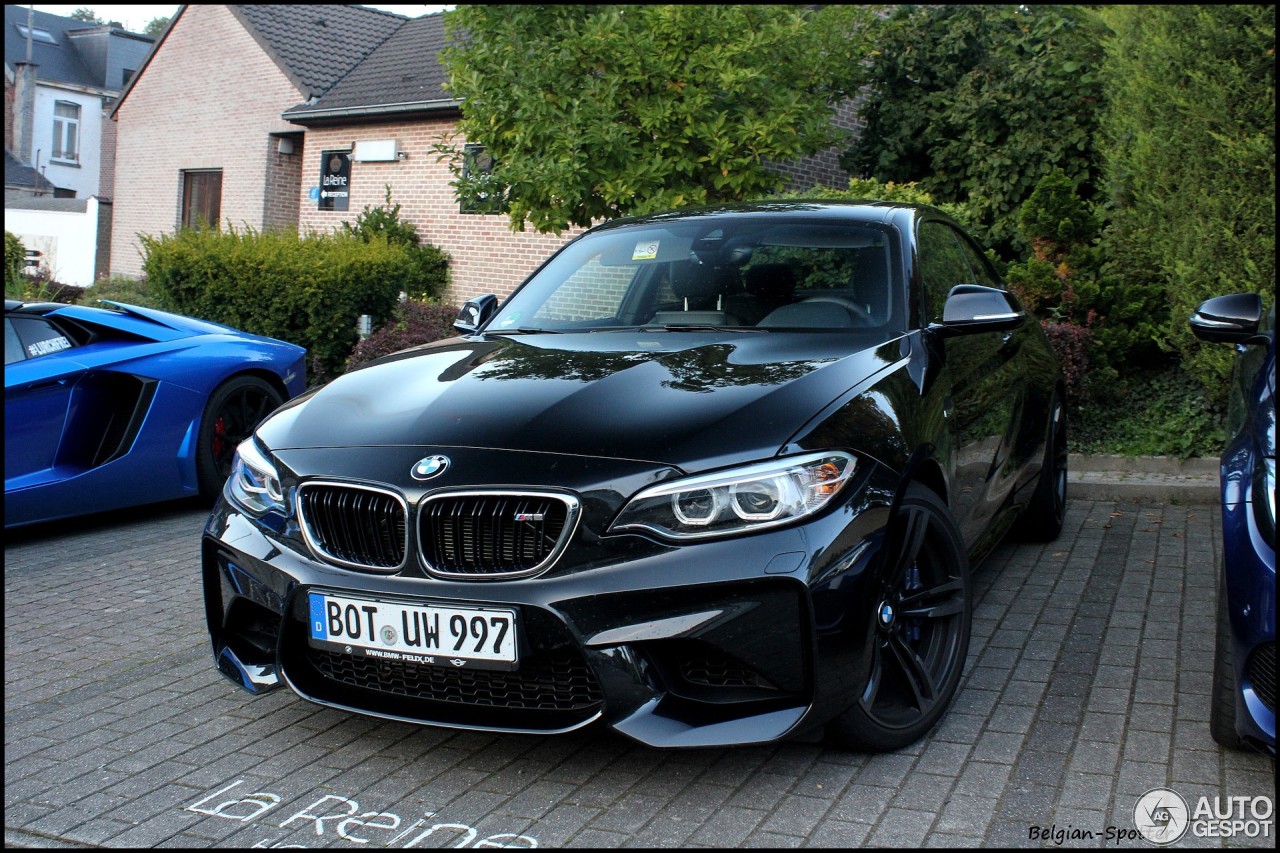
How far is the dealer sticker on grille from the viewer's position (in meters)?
2.86

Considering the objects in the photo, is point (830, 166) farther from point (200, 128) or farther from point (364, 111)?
point (200, 128)

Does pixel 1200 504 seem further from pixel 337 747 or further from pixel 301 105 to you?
pixel 301 105

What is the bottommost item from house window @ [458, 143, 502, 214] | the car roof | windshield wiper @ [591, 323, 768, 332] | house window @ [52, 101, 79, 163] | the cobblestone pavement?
the cobblestone pavement

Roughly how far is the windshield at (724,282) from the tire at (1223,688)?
4.35 ft

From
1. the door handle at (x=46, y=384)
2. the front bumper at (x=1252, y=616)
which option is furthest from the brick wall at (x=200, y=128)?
the front bumper at (x=1252, y=616)

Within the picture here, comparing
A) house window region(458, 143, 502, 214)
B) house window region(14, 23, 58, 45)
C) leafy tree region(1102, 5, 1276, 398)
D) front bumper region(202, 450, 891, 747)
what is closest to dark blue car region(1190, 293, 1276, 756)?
front bumper region(202, 450, 891, 747)

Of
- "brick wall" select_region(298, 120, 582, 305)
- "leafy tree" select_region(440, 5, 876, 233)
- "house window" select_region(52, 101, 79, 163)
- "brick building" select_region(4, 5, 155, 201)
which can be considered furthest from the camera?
"house window" select_region(52, 101, 79, 163)

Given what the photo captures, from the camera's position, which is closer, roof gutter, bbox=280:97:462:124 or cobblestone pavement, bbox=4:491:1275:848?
cobblestone pavement, bbox=4:491:1275:848

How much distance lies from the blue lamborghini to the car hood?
257 centimetres

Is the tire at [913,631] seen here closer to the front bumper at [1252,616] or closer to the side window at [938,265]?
the front bumper at [1252,616]

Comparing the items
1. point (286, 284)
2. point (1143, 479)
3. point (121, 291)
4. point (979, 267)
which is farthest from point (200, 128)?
point (979, 267)

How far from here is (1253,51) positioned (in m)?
6.93

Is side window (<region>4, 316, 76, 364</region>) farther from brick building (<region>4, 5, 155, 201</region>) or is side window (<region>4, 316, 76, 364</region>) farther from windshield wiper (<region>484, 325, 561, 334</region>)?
brick building (<region>4, 5, 155, 201</region>)

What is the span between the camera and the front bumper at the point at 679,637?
9.19ft
